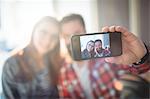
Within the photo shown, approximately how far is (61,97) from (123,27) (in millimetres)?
303

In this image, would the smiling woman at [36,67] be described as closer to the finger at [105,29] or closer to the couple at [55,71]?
the couple at [55,71]

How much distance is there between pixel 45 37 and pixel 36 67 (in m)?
0.10

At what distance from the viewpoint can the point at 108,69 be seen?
3.21 ft

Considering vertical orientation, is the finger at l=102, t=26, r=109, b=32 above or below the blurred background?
below

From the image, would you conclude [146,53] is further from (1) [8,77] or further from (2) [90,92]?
(1) [8,77]

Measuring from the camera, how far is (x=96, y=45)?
0.84 meters

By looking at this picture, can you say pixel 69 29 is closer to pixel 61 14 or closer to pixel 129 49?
pixel 61 14

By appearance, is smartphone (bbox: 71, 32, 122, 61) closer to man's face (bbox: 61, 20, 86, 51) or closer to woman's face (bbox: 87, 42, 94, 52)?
woman's face (bbox: 87, 42, 94, 52)

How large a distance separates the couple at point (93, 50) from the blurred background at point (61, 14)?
0.10m

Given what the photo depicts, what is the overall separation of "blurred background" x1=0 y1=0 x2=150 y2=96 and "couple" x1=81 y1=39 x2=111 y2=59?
10cm

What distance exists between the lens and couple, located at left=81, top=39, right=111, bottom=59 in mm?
834

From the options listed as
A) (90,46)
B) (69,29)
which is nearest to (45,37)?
(69,29)

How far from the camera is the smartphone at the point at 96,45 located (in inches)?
32.8

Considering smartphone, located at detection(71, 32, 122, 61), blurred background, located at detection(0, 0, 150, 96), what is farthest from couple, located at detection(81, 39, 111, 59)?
blurred background, located at detection(0, 0, 150, 96)
